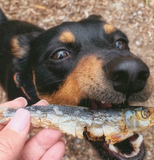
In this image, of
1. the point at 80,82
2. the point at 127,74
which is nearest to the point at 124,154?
the point at 80,82

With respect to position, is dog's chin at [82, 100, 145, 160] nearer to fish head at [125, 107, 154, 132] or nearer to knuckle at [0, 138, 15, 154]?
fish head at [125, 107, 154, 132]

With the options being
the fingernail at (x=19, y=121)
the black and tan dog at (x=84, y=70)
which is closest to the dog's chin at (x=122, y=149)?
the black and tan dog at (x=84, y=70)

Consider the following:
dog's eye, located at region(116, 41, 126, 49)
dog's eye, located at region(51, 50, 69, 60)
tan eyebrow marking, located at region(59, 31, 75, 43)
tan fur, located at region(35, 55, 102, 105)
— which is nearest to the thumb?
tan fur, located at region(35, 55, 102, 105)

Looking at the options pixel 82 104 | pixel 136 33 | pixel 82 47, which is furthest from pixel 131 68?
pixel 136 33

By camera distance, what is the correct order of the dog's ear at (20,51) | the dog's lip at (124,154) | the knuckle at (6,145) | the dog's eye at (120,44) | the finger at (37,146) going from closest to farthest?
1. the knuckle at (6,145)
2. the finger at (37,146)
3. the dog's lip at (124,154)
4. the dog's eye at (120,44)
5. the dog's ear at (20,51)

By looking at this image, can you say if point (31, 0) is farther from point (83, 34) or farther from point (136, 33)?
point (83, 34)

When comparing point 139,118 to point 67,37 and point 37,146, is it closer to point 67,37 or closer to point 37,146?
point 37,146

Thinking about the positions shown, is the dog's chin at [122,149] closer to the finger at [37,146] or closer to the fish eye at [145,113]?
the finger at [37,146]
